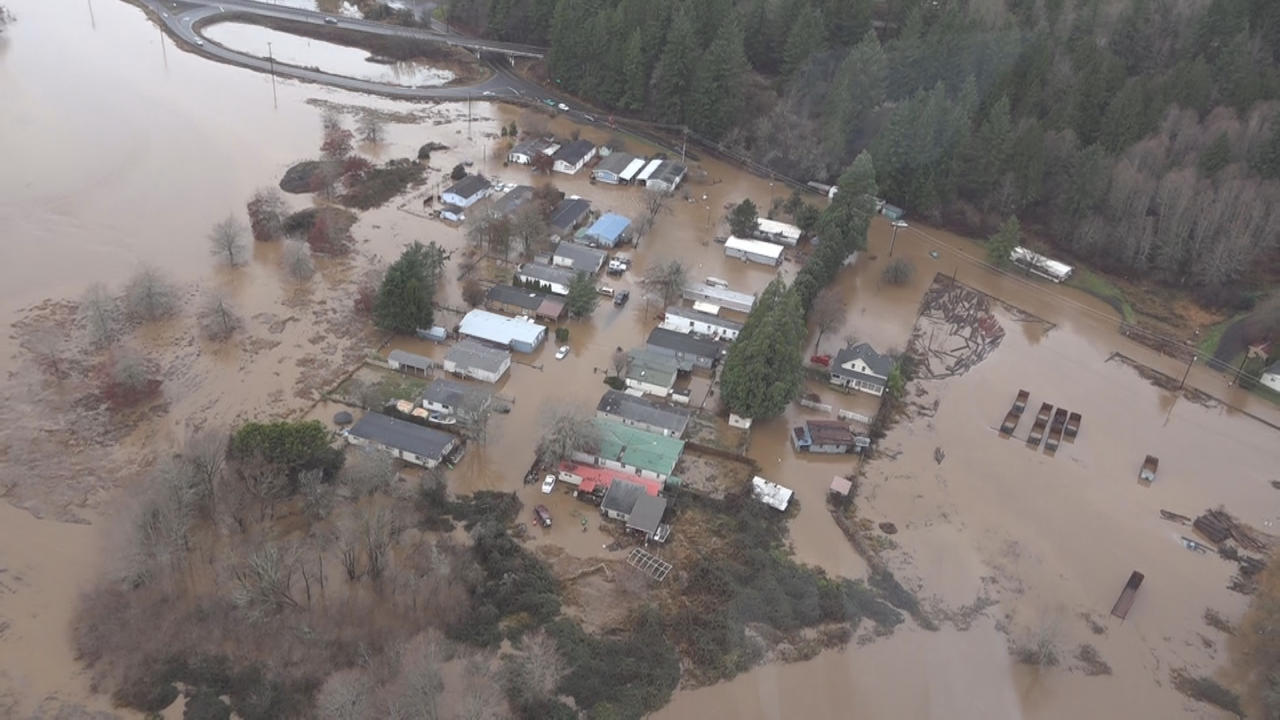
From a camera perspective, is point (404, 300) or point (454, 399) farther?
point (404, 300)

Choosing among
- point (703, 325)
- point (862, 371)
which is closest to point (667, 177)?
point (703, 325)

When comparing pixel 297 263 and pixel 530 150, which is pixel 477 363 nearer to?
pixel 297 263

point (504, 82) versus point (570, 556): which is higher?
point (504, 82)

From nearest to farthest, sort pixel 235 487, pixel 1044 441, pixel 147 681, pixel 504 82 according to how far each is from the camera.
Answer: pixel 147 681
pixel 235 487
pixel 1044 441
pixel 504 82

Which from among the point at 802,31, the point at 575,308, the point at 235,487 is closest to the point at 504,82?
the point at 802,31

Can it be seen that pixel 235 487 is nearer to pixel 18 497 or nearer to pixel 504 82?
pixel 18 497

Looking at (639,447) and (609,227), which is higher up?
(609,227)

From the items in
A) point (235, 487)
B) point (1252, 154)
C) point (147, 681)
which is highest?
point (1252, 154)
